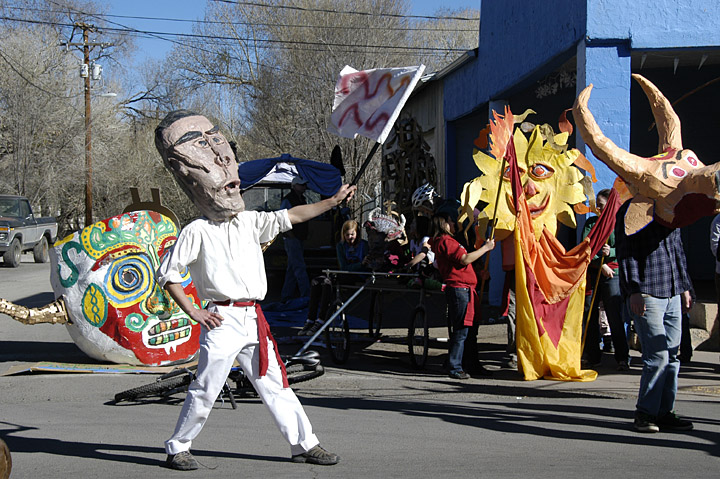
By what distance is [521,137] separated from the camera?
27.4 feet

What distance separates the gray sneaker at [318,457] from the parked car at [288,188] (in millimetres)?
11065

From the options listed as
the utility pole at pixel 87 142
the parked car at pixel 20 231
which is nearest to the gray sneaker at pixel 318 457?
the parked car at pixel 20 231

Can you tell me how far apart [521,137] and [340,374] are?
3200mm

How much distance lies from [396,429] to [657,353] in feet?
6.57

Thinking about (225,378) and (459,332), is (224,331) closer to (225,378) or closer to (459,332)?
(225,378)

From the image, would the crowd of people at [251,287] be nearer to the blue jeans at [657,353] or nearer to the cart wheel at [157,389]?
the blue jeans at [657,353]

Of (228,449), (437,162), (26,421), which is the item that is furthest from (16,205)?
(228,449)

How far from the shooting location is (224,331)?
15.7 feet

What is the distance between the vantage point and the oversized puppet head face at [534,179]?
26.7 feet

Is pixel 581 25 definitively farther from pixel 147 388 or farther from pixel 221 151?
pixel 147 388

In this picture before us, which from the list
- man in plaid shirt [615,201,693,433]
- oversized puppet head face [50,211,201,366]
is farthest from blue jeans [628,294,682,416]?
oversized puppet head face [50,211,201,366]

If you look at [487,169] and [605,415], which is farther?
[487,169]

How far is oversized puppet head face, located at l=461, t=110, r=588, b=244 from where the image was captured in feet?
26.7

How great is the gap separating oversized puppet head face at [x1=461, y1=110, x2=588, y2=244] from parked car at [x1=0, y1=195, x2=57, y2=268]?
714 inches
